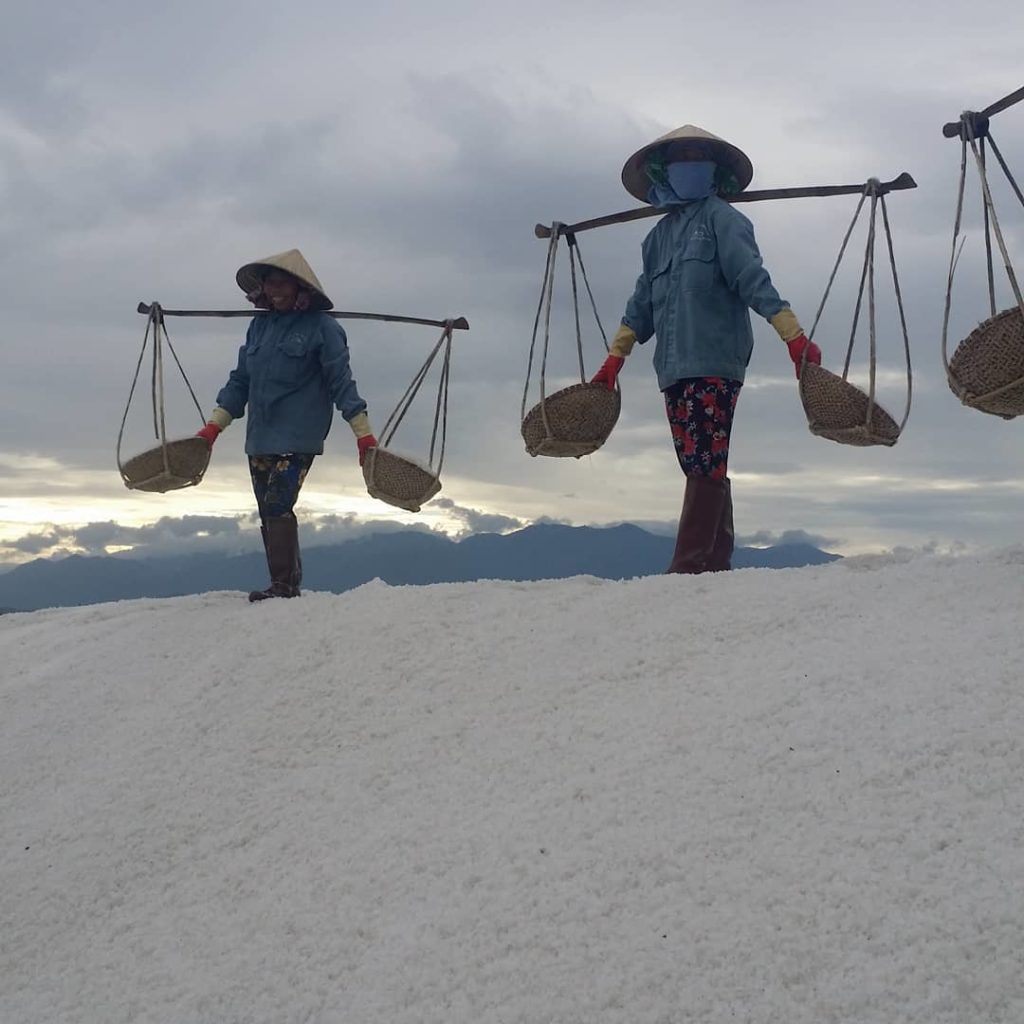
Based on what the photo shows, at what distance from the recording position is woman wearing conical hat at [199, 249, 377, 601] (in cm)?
554

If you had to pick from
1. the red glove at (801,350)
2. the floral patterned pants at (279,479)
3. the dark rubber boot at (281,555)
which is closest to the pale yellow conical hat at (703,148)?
the red glove at (801,350)

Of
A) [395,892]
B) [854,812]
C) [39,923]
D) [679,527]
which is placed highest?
[679,527]

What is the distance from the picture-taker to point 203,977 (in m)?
2.63

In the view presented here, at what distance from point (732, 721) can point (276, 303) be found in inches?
144

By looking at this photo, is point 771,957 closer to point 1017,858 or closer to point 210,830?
point 1017,858

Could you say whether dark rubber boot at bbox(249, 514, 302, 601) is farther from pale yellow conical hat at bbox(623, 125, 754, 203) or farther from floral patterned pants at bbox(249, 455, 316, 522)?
pale yellow conical hat at bbox(623, 125, 754, 203)

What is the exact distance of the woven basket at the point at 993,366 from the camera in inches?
141

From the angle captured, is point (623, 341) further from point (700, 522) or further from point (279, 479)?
point (279, 479)

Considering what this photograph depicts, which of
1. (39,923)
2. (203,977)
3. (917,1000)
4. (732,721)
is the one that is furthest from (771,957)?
(39,923)

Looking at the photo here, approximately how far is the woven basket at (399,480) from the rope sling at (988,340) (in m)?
2.48

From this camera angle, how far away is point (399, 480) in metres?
5.20

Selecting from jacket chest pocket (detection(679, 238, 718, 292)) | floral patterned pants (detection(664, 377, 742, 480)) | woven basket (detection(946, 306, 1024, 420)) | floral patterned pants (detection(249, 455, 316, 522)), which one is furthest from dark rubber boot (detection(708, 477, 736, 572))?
floral patterned pants (detection(249, 455, 316, 522))

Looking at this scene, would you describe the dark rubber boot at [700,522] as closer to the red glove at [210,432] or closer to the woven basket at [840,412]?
the woven basket at [840,412]

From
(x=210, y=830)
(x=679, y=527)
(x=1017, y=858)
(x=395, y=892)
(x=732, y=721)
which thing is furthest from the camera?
(x=679, y=527)
